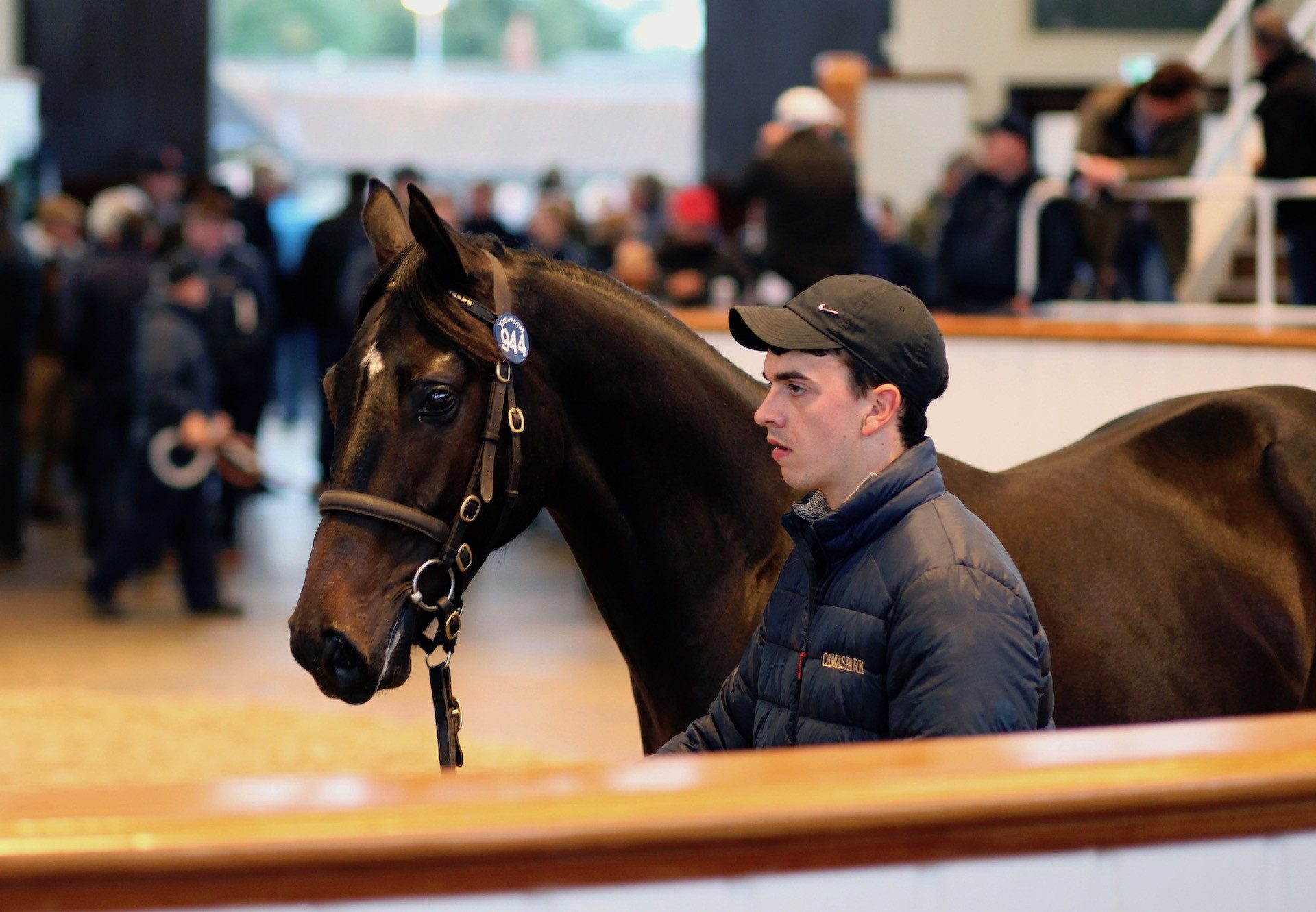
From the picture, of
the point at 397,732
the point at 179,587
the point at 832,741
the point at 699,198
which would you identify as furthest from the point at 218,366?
the point at 832,741

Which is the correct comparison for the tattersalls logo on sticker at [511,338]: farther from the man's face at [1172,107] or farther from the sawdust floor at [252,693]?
the man's face at [1172,107]

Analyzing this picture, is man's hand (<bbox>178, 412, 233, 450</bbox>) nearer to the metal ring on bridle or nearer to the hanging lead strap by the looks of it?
the hanging lead strap

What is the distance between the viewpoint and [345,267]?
34.8 feet

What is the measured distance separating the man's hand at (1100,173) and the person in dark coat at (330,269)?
5337 mm

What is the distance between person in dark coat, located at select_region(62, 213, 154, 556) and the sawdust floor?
66cm

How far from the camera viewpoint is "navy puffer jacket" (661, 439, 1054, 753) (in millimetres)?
1685

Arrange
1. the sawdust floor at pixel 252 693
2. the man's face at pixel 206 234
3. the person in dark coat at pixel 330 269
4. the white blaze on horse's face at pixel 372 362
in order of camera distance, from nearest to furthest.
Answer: the white blaze on horse's face at pixel 372 362 → the sawdust floor at pixel 252 693 → the man's face at pixel 206 234 → the person in dark coat at pixel 330 269

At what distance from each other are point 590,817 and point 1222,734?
610 mm

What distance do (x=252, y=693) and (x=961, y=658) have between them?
530 centimetres

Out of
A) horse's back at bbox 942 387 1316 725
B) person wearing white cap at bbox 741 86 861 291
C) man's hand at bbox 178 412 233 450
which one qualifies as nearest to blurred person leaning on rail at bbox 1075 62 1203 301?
person wearing white cap at bbox 741 86 861 291

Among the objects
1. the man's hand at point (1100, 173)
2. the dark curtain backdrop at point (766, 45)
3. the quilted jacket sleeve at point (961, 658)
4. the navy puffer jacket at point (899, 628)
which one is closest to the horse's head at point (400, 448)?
the navy puffer jacket at point (899, 628)

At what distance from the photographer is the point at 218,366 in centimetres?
904

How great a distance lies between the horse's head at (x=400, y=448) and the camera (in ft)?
7.38

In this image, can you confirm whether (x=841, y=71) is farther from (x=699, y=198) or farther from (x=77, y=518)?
(x=77, y=518)
